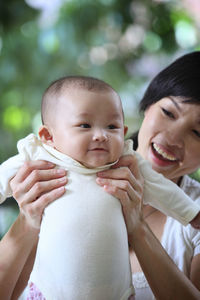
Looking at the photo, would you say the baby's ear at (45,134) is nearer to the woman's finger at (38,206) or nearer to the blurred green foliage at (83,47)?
the woman's finger at (38,206)

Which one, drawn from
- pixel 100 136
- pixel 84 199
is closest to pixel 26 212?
pixel 84 199

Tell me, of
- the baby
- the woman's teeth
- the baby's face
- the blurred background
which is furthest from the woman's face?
the blurred background

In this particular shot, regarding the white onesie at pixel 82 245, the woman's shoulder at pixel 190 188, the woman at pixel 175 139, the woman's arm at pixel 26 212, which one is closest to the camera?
the white onesie at pixel 82 245

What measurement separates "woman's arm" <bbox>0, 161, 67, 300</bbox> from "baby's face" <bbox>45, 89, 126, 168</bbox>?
0.29 ft

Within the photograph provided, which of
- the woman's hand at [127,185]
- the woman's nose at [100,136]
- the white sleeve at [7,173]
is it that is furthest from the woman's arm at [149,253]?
the white sleeve at [7,173]

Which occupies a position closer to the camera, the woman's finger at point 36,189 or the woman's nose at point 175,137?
the woman's finger at point 36,189

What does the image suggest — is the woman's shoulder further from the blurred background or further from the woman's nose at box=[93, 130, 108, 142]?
→ the blurred background

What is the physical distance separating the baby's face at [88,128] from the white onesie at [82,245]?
0.11 ft

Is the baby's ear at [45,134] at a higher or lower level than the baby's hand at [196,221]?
higher

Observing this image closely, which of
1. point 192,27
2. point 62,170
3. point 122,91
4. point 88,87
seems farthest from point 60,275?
point 192,27

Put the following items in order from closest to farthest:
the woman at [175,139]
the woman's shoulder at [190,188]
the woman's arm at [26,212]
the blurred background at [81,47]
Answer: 1. the woman's arm at [26,212]
2. the woman at [175,139]
3. the woman's shoulder at [190,188]
4. the blurred background at [81,47]

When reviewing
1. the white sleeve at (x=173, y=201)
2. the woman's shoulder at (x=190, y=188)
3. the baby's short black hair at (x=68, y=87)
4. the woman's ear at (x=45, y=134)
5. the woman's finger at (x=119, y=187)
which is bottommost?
the woman's shoulder at (x=190, y=188)

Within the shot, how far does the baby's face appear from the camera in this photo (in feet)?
3.49

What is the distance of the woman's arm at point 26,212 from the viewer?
1.09 m
